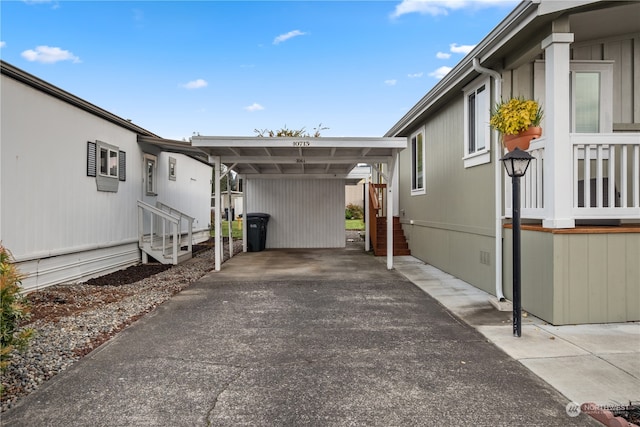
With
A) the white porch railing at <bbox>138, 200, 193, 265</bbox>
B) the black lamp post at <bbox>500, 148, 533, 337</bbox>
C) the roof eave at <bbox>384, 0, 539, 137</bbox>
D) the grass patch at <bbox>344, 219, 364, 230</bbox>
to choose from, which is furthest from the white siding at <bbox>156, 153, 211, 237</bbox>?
the black lamp post at <bbox>500, 148, 533, 337</bbox>

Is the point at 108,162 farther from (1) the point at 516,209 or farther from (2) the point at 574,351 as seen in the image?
(2) the point at 574,351

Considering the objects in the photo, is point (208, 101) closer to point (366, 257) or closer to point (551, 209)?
point (366, 257)

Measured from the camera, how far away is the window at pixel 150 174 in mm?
9500

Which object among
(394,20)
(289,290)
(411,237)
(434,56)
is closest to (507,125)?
(289,290)

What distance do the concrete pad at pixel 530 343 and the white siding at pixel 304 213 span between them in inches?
344

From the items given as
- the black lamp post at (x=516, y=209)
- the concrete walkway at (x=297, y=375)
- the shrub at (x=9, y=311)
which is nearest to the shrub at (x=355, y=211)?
the concrete walkway at (x=297, y=375)

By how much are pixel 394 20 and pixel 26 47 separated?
8884 mm

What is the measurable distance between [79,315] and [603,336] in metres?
5.88

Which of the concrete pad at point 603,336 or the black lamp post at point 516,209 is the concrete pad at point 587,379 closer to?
the concrete pad at point 603,336

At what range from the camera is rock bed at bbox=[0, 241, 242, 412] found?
9.87ft

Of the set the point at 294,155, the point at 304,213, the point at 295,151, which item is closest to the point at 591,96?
the point at 295,151

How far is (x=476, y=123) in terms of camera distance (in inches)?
251

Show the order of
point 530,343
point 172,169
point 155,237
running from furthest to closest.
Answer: point 172,169 < point 155,237 < point 530,343

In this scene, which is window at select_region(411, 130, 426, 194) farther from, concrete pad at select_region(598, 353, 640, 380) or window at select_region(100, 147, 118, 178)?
window at select_region(100, 147, 118, 178)
